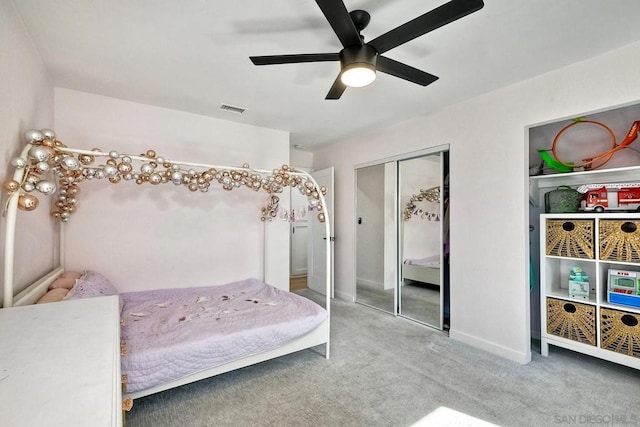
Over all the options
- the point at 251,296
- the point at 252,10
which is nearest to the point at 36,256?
the point at 251,296

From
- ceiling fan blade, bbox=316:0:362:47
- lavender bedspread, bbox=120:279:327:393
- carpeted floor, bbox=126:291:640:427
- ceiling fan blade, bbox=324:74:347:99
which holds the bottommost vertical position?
carpeted floor, bbox=126:291:640:427

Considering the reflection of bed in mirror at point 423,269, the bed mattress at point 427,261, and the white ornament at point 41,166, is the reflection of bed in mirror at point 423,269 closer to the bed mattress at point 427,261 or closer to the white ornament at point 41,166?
the bed mattress at point 427,261

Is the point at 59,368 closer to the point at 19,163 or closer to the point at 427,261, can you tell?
the point at 19,163

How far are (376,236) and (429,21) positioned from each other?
120 inches

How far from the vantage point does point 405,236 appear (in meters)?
3.76

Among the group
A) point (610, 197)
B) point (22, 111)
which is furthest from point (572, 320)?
point (22, 111)

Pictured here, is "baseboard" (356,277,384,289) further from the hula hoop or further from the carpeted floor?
the hula hoop

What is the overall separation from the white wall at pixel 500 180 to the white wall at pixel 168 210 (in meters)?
2.20

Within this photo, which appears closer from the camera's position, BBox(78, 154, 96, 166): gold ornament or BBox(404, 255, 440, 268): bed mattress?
BBox(78, 154, 96, 166): gold ornament

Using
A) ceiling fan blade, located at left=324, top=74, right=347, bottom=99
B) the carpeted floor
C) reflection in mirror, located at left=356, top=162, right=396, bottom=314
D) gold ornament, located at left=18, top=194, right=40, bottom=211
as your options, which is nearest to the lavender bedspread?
the carpeted floor

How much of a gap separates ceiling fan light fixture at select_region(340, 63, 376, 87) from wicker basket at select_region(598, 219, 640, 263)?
2260 millimetres

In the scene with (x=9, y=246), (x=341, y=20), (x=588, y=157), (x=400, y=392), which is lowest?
(x=400, y=392)

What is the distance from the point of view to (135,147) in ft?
10.3

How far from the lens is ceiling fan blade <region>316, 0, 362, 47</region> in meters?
1.27
